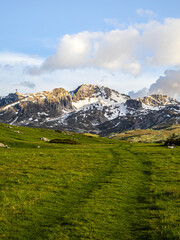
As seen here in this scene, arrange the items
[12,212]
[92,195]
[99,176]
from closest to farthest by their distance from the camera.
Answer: [12,212], [92,195], [99,176]

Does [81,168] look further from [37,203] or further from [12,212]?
[12,212]

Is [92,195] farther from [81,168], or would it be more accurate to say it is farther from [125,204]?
[81,168]

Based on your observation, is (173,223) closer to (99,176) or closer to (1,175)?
(99,176)

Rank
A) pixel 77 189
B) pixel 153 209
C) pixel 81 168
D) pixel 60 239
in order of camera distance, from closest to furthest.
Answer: pixel 60 239, pixel 153 209, pixel 77 189, pixel 81 168

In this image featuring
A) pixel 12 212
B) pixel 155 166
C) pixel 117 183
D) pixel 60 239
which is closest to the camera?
pixel 60 239

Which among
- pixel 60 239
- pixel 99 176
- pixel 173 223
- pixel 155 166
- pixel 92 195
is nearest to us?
pixel 60 239

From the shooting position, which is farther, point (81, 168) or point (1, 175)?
point (81, 168)

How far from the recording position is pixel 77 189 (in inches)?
786

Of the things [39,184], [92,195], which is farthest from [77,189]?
[39,184]

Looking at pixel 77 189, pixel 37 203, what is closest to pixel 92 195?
pixel 77 189

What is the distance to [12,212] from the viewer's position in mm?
14156

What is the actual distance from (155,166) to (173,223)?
818 inches

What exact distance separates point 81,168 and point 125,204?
13063 mm

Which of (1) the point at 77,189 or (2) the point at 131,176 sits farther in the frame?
(2) the point at 131,176
